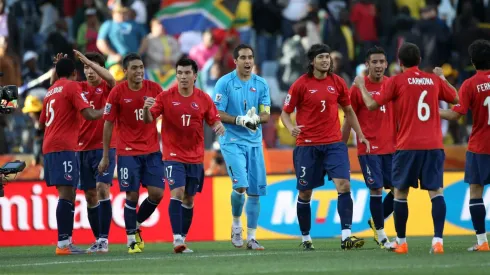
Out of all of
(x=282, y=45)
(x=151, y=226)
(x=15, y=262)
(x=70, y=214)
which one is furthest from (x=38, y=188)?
(x=282, y=45)

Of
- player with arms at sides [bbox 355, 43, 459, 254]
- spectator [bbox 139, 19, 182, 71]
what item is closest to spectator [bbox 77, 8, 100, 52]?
spectator [bbox 139, 19, 182, 71]

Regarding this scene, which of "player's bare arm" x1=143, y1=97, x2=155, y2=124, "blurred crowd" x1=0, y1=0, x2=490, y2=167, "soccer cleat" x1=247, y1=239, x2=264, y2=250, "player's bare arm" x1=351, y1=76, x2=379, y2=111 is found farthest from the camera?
"blurred crowd" x1=0, y1=0, x2=490, y2=167

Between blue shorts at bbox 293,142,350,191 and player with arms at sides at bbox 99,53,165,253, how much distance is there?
1937mm

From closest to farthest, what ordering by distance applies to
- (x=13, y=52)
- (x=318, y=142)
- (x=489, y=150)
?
(x=489, y=150) < (x=318, y=142) < (x=13, y=52)

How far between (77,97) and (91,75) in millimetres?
999

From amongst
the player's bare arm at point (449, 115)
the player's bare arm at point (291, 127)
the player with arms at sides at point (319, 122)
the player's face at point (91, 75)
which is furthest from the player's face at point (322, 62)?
the player's face at point (91, 75)

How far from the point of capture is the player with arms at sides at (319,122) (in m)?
16.5

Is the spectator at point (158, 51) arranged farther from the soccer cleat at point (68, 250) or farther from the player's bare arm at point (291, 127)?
the player's bare arm at point (291, 127)

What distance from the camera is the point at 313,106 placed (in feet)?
54.5

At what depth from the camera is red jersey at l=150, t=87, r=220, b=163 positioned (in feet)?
53.8

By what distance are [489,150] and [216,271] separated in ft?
14.0

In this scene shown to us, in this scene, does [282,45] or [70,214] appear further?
[282,45]

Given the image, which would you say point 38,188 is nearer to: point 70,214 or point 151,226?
point 151,226

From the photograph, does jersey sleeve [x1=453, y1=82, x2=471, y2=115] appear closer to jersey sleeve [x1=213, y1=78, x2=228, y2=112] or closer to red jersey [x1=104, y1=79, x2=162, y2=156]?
jersey sleeve [x1=213, y1=78, x2=228, y2=112]
